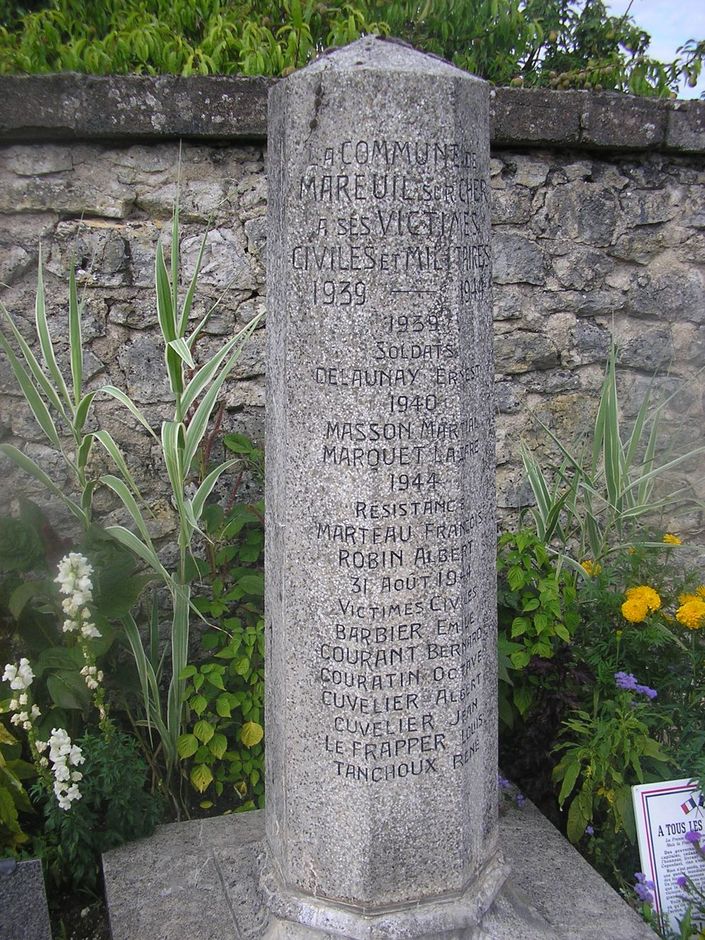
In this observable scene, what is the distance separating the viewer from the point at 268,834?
7.77 ft

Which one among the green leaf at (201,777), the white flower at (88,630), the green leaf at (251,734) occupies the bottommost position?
the green leaf at (201,777)

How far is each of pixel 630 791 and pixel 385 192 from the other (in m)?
1.90

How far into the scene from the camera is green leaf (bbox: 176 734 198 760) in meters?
2.90

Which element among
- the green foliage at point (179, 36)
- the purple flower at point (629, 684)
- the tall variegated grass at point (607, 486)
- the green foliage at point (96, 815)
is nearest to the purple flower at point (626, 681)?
the purple flower at point (629, 684)

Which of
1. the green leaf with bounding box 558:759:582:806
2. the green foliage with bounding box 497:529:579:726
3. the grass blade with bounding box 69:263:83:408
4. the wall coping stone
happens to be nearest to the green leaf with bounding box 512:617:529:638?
the green foliage with bounding box 497:529:579:726

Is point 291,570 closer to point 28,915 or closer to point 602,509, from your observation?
point 28,915

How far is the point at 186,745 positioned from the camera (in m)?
2.91

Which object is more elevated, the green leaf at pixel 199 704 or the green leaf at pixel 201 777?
the green leaf at pixel 199 704

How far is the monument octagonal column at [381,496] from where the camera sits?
1.77 meters

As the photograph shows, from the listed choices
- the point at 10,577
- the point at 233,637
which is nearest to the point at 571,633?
the point at 233,637

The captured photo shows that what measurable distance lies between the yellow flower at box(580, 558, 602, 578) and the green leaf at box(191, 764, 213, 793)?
1.51m

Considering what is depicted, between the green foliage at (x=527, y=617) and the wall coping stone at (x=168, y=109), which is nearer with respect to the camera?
the green foliage at (x=527, y=617)

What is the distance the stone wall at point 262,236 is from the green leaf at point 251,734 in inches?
38.3

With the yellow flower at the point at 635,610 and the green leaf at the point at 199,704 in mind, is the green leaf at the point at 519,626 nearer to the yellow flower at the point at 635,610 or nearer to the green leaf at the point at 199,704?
the yellow flower at the point at 635,610
